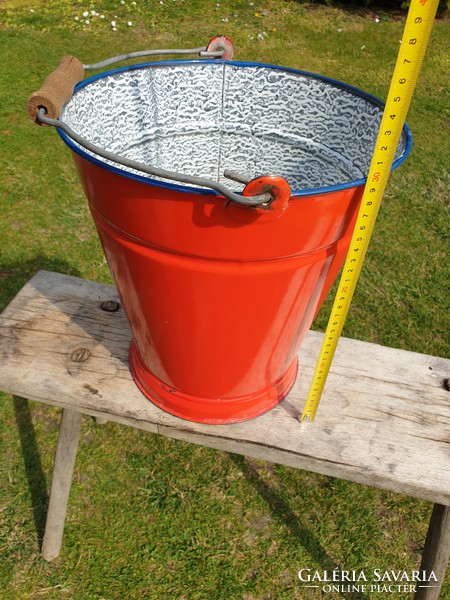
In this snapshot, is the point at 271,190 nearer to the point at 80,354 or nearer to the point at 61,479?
the point at 80,354

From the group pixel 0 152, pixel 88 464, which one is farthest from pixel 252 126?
pixel 0 152

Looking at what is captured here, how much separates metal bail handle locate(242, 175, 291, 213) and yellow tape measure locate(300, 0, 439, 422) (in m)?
0.18

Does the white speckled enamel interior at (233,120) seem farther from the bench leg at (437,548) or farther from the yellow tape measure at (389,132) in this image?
the bench leg at (437,548)

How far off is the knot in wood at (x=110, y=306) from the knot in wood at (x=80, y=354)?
185 mm

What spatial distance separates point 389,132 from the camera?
0.94 meters

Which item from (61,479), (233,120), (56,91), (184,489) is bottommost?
(184,489)

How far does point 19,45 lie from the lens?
4645 millimetres

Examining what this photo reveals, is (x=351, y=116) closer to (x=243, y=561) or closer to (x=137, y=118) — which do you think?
(x=137, y=118)

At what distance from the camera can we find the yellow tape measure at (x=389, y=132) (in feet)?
2.73

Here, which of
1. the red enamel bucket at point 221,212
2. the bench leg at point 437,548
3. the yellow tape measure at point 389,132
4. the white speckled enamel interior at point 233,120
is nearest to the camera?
the yellow tape measure at point 389,132

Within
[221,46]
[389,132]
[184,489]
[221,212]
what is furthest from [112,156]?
[184,489]

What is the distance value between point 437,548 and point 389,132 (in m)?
1.09

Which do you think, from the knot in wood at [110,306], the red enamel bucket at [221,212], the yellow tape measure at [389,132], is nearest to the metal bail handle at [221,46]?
the red enamel bucket at [221,212]

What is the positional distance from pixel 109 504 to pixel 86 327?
702 millimetres
